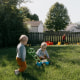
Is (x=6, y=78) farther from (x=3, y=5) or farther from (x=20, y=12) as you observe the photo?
(x=20, y=12)

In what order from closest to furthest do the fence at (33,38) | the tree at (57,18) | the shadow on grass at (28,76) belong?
the shadow on grass at (28,76) → the fence at (33,38) → the tree at (57,18)

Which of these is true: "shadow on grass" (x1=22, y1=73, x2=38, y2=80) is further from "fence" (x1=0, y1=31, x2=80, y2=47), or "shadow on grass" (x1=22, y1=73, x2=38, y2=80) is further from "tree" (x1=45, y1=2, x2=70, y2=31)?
"tree" (x1=45, y1=2, x2=70, y2=31)

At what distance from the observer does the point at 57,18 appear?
47.3 metres

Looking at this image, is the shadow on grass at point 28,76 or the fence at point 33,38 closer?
the shadow on grass at point 28,76

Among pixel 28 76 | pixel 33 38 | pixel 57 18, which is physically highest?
pixel 57 18

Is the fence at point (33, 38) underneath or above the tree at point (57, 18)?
underneath

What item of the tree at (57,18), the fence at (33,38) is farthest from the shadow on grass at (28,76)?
the tree at (57,18)

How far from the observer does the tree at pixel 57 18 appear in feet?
151

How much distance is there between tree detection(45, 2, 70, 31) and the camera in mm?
45875

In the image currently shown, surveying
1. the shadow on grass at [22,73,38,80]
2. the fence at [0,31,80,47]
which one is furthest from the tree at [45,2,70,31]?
the shadow on grass at [22,73,38,80]

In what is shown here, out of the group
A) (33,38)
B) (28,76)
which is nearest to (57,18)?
(33,38)

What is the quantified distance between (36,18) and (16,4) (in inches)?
1713

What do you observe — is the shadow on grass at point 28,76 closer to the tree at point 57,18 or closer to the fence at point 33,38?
the fence at point 33,38

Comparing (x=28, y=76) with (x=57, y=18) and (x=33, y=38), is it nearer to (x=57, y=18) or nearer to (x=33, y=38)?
(x=33, y=38)
